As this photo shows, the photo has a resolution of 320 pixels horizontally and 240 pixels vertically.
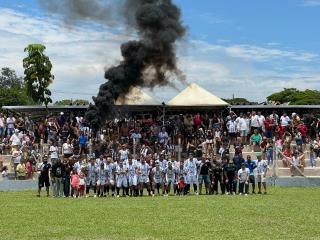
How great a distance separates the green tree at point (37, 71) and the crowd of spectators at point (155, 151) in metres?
19.0

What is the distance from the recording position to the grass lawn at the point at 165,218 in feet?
41.5

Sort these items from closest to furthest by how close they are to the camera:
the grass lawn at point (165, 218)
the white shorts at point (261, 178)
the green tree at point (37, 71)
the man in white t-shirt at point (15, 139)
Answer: the grass lawn at point (165, 218) < the white shorts at point (261, 178) < the man in white t-shirt at point (15, 139) < the green tree at point (37, 71)

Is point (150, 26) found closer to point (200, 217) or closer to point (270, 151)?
point (270, 151)

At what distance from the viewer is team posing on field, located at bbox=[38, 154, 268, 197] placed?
79.7 feet

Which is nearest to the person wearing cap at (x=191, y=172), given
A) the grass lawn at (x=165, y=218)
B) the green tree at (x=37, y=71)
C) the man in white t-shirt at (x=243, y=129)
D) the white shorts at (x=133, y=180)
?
the white shorts at (x=133, y=180)

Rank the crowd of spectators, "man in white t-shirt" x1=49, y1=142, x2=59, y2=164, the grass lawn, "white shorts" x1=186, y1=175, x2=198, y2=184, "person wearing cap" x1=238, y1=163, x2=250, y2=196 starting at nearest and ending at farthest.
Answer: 1. the grass lawn
2. "person wearing cap" x1=238, y1=163, x2=250, y2=196
3. the crowd of spectators
4. "white shorts" x1=186, y1=175, x2=198, y2=184
5. "man in white t-shirt" x1=49, y1=142, x2=59, y2=164

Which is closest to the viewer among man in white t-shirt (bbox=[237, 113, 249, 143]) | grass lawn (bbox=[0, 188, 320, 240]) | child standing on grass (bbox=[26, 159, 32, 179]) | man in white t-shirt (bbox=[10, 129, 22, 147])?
grass lawn (bbox=[0, 188, 320, 240])

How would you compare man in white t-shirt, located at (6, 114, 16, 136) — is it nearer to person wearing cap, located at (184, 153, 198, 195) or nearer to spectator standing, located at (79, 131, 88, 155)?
spectator standing, located at (79, 131, 88, 155)

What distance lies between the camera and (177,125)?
33.7 metres

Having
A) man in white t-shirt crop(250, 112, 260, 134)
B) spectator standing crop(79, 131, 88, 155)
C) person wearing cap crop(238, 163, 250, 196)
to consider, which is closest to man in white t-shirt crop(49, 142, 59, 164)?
spectator standing crop(79, 131, 88, 155)

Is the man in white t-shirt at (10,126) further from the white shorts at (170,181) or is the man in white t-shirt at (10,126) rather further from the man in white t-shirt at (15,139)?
the white shorts at (170,181)

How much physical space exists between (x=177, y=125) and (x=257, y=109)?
27.5 ft

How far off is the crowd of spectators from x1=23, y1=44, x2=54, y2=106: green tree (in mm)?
18953

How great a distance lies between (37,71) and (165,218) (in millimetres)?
42223
